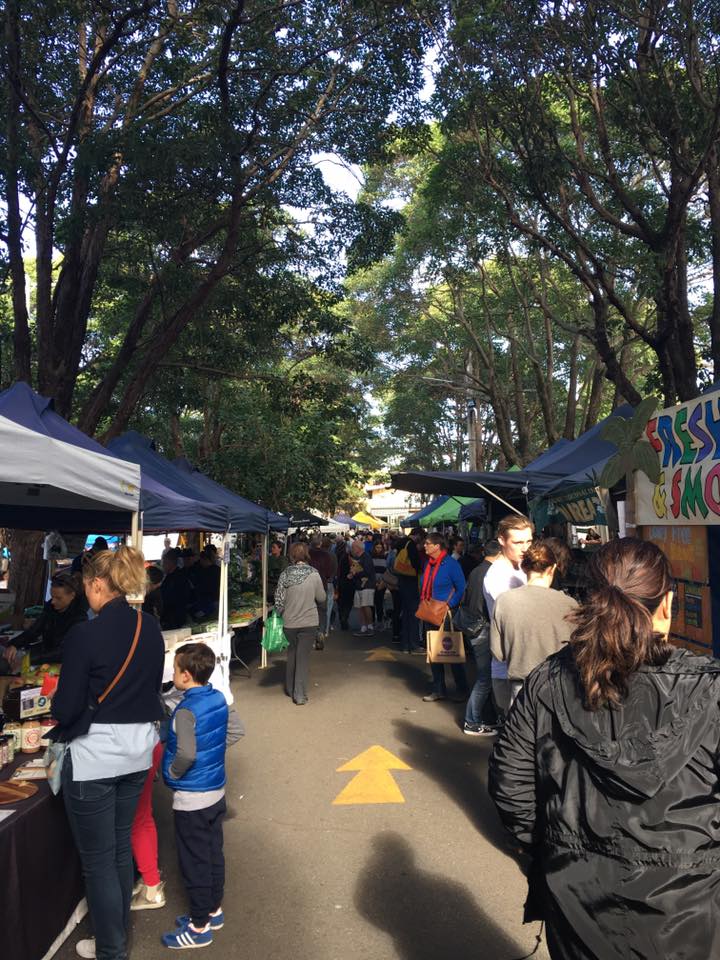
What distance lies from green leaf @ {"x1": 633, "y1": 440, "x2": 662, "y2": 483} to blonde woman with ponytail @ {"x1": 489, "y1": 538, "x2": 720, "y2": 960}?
411 centimetres

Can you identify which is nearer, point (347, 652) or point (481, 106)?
point (481, 106)

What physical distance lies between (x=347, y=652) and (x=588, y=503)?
18.4 ft

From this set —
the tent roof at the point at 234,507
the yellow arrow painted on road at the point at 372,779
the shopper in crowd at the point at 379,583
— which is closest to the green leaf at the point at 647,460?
the yellow arrow painted on road at the point at 372,779

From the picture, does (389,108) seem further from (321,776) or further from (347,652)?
(321,776)

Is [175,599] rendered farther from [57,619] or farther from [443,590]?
[443,590]

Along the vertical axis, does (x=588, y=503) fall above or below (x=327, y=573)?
above

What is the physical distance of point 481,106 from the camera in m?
10.8

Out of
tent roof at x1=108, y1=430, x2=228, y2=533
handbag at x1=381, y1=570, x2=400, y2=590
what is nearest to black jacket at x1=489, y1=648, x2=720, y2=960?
tent roof at x1=108, y1=430, x2=228, y2=533

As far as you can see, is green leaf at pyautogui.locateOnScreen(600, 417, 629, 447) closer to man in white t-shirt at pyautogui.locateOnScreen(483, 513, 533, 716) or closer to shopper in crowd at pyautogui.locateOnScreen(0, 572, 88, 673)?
man in white t-shirt at pyautogui.locateOnScreen(483, 513, 533, 716)

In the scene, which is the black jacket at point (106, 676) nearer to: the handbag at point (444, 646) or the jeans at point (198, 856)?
the jeans at point (198, 856)

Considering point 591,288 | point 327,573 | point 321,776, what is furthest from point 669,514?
point 327,573

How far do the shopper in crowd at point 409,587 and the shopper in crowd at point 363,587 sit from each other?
189 centimetres

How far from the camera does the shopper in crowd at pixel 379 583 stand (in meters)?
15.3

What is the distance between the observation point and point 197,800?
137 inches
